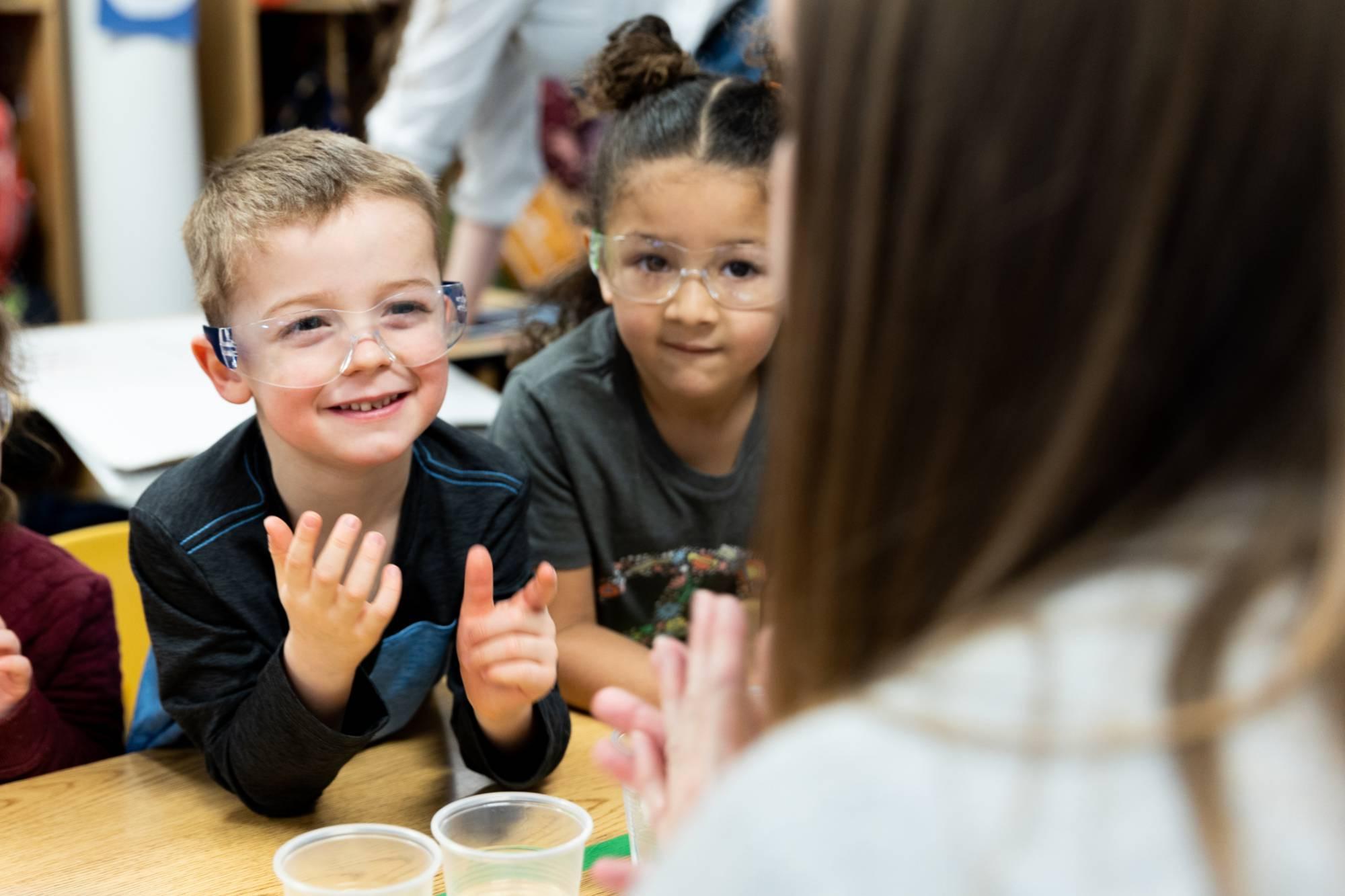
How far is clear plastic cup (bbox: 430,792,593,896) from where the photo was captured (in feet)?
3.18

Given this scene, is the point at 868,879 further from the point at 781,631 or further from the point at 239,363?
the point at 239,363

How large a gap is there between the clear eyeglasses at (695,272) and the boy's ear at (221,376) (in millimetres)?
486

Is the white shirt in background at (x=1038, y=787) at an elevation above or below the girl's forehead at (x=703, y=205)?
below

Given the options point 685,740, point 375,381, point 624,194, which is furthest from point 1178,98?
point 624,194

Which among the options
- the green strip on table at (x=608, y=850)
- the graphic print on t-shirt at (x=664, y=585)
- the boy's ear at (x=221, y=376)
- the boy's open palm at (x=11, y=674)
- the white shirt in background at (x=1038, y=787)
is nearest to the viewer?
the white shirt in background at (x=1038, y=787)

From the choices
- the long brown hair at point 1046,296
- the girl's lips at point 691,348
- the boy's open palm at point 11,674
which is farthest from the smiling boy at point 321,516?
the long brown hair at point 1046,296

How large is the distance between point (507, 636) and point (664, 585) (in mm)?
575

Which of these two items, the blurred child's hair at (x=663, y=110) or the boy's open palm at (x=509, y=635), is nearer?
the boy's open palm at (x=509, y=635)

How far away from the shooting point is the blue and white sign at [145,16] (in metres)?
3.21

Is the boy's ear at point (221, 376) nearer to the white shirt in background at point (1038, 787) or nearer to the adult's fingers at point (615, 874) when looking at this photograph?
the adult's fingers at point (615, 874)

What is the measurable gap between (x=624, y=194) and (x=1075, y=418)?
3.79 feet

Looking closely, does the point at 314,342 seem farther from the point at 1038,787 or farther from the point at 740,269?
the point at 1038,787

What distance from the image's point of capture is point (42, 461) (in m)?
1.86

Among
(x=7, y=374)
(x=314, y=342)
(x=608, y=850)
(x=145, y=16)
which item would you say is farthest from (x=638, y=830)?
(x=145, y=16)
